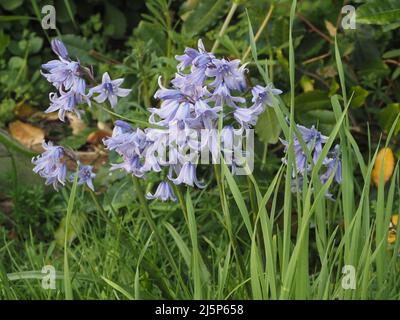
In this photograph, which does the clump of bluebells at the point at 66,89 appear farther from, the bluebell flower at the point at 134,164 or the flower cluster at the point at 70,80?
the bluebell flower at the point at 134,164

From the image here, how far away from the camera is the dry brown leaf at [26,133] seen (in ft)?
12.3

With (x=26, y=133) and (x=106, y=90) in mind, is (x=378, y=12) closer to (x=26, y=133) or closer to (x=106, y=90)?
(x=106, y=90)

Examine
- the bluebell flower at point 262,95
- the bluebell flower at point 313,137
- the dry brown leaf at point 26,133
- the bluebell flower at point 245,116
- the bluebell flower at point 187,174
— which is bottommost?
the dry brown leaf at point 26,133

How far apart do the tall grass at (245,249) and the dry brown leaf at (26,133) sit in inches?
24.4

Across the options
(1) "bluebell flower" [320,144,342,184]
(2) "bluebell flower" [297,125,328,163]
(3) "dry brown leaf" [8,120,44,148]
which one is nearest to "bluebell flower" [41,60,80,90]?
(2) "bluebell flower" [297,125,328,163]

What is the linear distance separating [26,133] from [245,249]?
1280mm

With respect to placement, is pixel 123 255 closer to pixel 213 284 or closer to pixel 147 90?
pixel 213 284

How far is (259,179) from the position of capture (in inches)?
125

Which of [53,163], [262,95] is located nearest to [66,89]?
[53,163]

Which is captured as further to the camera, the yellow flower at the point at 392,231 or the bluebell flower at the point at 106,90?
the yellow flower at the point at 392,231

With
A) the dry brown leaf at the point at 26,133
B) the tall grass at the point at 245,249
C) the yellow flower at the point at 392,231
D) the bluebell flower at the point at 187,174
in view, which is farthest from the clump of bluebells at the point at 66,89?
the dry brown leaf at the point at 26,133

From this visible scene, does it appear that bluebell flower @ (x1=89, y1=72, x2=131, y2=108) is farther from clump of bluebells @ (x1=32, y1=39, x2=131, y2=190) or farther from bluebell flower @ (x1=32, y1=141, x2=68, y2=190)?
bluebell flower @ (x1=32, y1=141, x2=68, y2=190)

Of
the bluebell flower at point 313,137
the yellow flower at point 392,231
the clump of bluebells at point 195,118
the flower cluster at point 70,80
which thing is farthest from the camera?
the yellow flower at point 392,231

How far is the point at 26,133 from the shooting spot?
3799mm
